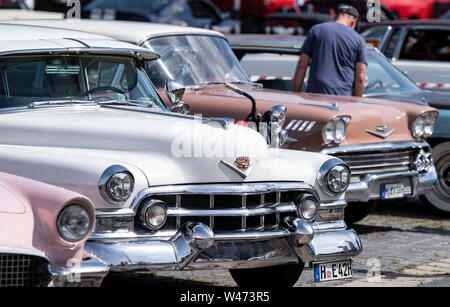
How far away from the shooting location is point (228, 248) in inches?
226

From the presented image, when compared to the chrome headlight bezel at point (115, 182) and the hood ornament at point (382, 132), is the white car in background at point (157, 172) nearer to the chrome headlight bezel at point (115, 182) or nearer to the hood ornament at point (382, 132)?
the chrome headlight bezel at point (115, 182)

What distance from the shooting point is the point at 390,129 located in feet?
29.4

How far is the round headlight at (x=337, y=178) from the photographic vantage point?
6371mm

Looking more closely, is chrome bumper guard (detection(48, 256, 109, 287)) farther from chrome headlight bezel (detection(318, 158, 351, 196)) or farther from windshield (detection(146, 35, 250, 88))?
A: windshield (detection(146, 35, 250, 88))

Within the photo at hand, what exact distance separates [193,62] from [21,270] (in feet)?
16.1

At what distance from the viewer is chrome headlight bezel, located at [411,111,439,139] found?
922 centimetres

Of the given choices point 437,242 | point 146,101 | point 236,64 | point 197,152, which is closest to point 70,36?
point 146,101

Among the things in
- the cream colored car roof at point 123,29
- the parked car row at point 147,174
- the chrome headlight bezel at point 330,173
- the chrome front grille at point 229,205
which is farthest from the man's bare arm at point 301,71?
the chrome front grille at point 229,205

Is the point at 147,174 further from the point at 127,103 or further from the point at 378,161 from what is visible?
the point at 378,161

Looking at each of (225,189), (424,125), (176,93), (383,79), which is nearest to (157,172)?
(225,189)

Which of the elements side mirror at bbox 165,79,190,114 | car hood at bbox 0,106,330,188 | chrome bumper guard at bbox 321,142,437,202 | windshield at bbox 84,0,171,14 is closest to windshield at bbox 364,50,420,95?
chrome bumper guard at bbox 321,142,437,202

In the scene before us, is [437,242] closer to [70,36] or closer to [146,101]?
[146,101]

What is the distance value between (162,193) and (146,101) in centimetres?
158

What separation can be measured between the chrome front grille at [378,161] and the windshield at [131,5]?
497 inches
